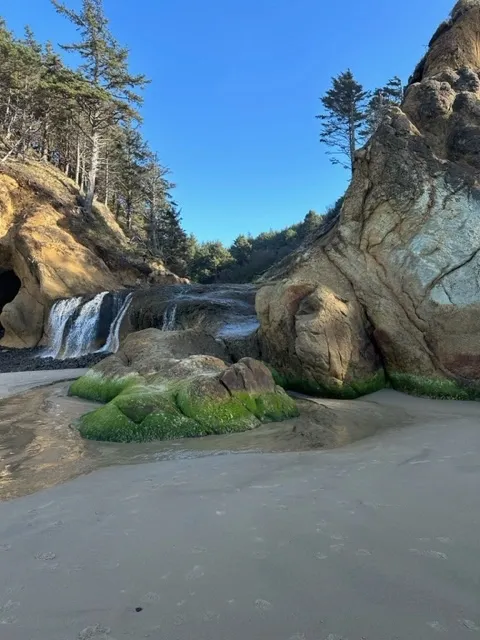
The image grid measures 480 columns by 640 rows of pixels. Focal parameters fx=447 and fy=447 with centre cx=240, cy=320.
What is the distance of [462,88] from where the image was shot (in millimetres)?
12039

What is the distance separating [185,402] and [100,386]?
9.75ft

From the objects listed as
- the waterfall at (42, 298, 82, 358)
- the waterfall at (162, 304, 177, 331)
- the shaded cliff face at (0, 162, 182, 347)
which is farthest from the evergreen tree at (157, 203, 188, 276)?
the waterfall at (162, 304, 177, 331)

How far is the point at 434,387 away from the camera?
8.30 metres

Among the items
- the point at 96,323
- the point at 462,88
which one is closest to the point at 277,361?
the point at 462,88

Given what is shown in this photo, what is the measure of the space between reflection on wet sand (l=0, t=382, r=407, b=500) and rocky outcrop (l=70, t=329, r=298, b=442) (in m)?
0.26

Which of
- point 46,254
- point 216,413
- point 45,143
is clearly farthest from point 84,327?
point 45,143

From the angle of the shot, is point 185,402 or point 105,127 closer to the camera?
point 185,402

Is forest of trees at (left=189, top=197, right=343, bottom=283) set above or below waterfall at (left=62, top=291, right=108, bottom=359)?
above

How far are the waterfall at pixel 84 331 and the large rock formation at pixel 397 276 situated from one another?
9944mm

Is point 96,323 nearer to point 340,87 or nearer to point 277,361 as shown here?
point 277,361

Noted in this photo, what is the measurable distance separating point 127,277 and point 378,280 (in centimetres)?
1935

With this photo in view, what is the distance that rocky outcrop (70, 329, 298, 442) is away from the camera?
5.99 metres

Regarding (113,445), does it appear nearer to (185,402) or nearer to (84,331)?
(185,402)

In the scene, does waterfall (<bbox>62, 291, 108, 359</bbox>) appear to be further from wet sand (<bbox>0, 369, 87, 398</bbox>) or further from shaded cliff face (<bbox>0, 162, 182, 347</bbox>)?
wet sand (<bbox>0, 369, 87, 398</bbox>)
